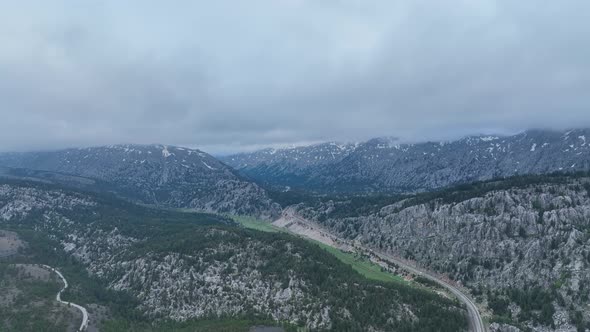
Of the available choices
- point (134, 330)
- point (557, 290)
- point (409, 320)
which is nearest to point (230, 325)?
point (134, 330)

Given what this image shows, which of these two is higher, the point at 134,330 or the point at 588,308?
the point at 588,308

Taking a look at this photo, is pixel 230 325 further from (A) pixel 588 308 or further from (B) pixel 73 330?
(A) pixel 588 308

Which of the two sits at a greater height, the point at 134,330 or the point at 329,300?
the point at 329,300

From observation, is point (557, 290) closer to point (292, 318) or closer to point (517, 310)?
point (517, 310)

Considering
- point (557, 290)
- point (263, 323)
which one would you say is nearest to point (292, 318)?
point (263, 323)

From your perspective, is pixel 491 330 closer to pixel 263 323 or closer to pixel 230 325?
pixel 263 323

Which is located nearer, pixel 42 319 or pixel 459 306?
pixel 42 319

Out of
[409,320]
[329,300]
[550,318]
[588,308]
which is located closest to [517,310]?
[550,318]

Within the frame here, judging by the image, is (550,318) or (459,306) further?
(459,306)
